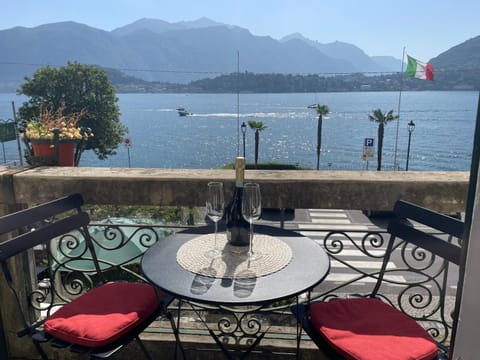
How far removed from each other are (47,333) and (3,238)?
3.04 ft

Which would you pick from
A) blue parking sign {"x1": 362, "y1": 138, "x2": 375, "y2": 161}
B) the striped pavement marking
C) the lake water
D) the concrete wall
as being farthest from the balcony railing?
the lake water

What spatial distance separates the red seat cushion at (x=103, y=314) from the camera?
1565mm

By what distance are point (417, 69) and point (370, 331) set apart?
103 feet

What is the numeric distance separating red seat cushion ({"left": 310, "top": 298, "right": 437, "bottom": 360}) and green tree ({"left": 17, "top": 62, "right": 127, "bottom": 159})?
102 ft

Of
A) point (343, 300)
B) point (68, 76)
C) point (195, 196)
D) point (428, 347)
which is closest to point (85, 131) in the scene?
point (195, 196)

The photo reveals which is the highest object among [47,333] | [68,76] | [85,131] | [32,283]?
[68,76]

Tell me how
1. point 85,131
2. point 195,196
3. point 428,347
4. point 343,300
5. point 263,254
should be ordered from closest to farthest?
point 428,347, point 263,254, point 343,300, point 195,196, point 85,131

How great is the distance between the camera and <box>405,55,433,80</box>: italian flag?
2769 centimetres

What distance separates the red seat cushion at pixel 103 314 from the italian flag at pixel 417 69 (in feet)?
99.3

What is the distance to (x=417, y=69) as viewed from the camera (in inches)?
1117

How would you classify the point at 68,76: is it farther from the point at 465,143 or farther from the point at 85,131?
the point at 465,143

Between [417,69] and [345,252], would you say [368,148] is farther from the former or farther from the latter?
[345,252]

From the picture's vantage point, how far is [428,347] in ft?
4.83

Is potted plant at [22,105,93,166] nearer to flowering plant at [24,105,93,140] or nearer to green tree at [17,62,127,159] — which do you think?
flowering plant at [24,105,93,140]
